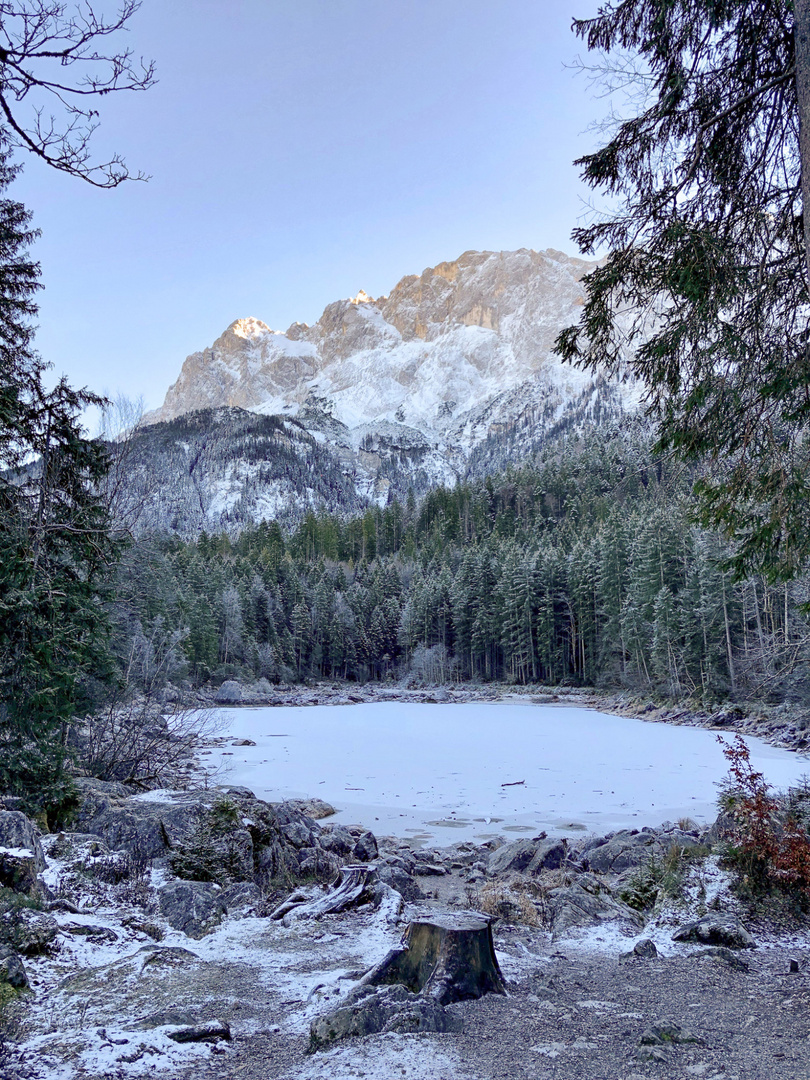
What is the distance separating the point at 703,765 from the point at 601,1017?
14481 mm

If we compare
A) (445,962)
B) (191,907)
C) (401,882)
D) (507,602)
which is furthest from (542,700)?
(445,962)

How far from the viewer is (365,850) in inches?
307

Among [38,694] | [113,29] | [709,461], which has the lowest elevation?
[38,694]

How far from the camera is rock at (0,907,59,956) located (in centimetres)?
366

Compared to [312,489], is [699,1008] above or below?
below

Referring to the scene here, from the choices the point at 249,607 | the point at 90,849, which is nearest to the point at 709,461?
the point at 90,849

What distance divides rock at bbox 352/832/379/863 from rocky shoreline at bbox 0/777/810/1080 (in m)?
0.87

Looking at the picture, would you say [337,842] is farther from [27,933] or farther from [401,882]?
[27,933]

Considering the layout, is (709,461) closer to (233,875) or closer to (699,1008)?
(699,1008)

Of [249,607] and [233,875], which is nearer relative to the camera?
[233,875]

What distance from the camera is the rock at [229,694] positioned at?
132 feet

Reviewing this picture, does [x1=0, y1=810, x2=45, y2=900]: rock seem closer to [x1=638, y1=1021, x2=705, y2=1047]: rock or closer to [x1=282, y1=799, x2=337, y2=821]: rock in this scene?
[x1=638, y1=1021, x2=705, y2=1047]: rock

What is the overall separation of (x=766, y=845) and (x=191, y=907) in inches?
182

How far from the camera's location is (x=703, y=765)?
629 inches
